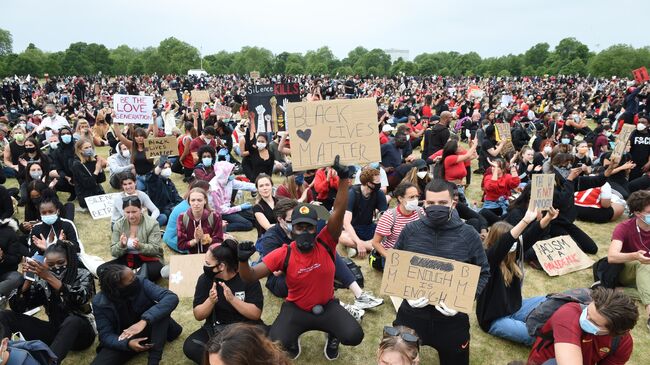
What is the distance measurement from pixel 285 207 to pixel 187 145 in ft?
22.4

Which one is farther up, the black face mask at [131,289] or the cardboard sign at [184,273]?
the black face mask at [131,289]

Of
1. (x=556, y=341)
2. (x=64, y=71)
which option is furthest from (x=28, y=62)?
(x=556, y=341)

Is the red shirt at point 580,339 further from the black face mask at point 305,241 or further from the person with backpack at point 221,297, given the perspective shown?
the person with backpack at point 221,297

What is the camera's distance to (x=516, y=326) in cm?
478

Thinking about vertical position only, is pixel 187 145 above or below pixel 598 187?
above

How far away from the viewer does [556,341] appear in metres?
3.12

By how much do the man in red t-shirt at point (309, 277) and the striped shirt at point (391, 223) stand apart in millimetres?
1548

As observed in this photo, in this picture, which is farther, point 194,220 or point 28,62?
point 28,62

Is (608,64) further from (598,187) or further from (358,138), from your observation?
(358,138)

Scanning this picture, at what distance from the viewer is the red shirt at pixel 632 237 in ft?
17.3

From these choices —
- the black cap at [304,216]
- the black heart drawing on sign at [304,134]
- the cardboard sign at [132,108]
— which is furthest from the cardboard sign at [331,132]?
the cardboard sign at [132,108]

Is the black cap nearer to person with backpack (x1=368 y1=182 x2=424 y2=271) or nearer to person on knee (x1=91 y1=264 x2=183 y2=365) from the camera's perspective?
person on knee (x1=91 y1=264 x2=183 y2=365)

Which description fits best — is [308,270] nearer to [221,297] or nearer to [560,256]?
[221,297]

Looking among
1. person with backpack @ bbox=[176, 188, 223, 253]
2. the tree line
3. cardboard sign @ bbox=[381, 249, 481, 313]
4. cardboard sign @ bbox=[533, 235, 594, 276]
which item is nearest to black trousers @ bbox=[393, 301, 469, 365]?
cardboard sign @ bbox=[381, 249, 481, 313]
